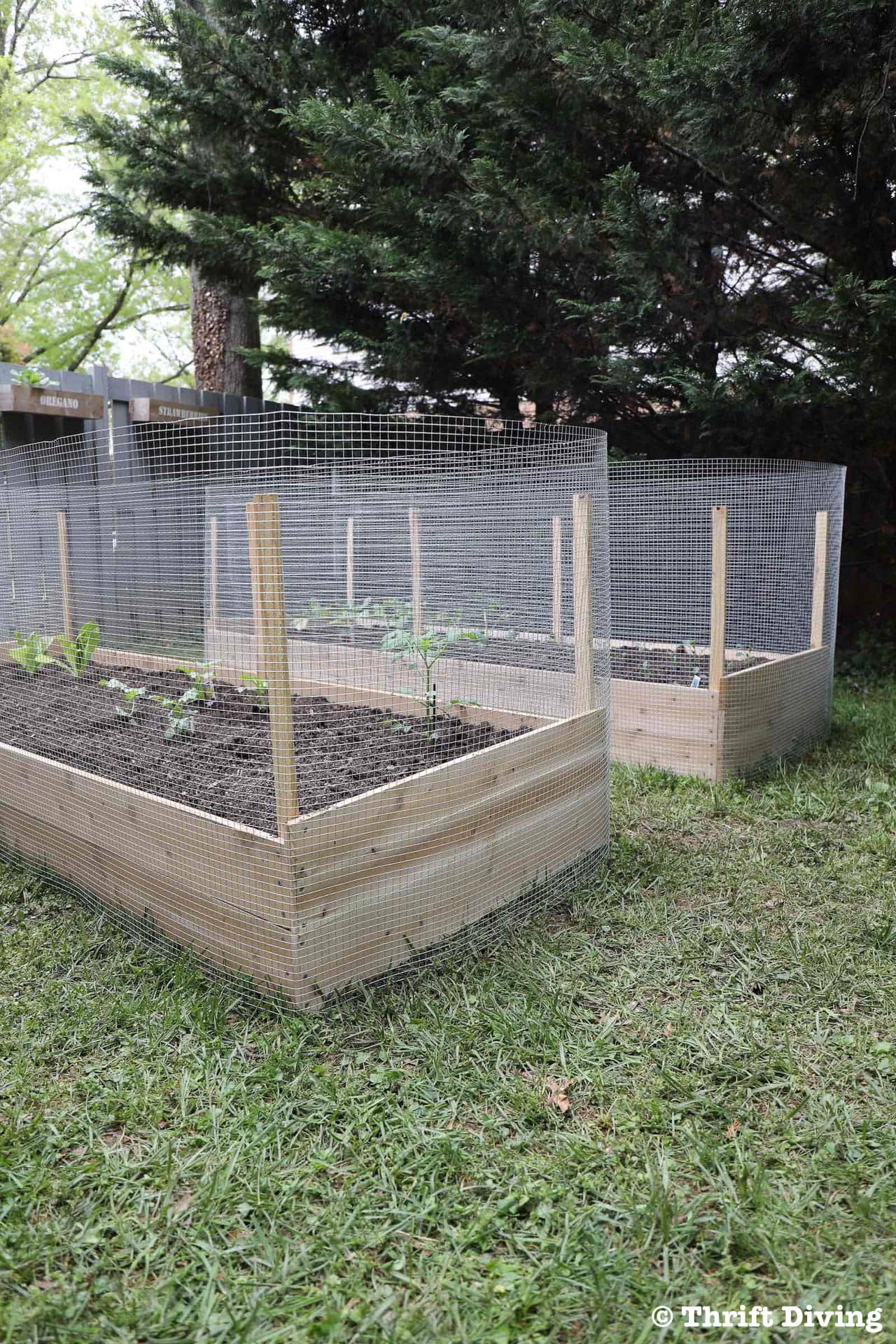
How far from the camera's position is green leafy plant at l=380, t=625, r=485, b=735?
Result: 2775mm

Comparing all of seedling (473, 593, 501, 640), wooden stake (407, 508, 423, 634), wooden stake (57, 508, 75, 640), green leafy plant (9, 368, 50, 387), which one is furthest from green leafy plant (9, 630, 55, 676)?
green leafy plant (9, 368, 50, 387)

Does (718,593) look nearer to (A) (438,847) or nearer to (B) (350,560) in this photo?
(B) (350,560)

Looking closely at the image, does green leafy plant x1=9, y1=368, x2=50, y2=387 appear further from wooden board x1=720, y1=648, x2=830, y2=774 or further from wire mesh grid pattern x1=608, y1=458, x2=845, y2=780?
wooden board x1=720, y1=648, x2=830, y2=774

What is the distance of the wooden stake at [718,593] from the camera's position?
12.5 ft

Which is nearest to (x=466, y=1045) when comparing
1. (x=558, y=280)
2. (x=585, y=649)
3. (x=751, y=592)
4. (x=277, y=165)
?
(x=585, y=649)

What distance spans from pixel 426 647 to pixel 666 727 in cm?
168

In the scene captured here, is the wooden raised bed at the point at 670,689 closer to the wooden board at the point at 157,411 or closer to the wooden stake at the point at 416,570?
the wooden stake at the point at 416,570

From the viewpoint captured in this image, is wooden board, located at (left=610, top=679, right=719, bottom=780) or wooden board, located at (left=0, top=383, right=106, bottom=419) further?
wooden board, located at (left=0, top=383, right=106, bottom=419)

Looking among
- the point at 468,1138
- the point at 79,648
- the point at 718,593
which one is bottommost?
the point at 468,1138

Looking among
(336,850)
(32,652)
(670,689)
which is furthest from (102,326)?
(336,850)

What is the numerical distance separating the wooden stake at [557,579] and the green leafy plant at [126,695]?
147 cm

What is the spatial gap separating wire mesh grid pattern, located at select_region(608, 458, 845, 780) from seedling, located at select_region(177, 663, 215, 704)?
1796mm

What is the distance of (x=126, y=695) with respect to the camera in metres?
3.22

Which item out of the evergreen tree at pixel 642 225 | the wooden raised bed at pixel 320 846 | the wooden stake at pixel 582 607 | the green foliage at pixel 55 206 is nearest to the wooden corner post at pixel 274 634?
the wooden raised bed at pixel 320 846
